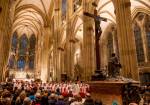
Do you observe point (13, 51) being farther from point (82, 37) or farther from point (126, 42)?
point (126, 42)

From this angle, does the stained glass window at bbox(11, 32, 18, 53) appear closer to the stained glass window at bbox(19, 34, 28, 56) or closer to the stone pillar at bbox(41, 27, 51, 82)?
the stained glass window at bbox(19, 34, 28, 56)

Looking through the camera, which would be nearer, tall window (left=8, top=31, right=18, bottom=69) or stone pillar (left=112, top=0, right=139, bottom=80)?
stone pillar (left=112, top=0, right=139, bottom=80)

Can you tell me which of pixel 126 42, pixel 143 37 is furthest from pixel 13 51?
pixel 126 42

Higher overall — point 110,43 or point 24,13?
point 24,13

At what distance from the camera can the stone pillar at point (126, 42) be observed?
378 inches

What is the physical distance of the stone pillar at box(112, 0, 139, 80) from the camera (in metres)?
9.61

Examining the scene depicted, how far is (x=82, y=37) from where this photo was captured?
26.4 meters

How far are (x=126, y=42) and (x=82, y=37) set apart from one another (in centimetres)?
1646

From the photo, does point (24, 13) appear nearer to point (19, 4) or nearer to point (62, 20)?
point (19, 4)

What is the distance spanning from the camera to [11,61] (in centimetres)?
4109

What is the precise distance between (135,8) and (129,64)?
11675mm

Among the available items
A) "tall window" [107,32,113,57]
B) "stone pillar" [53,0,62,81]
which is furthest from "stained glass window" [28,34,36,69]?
"tall window" [107,32,113,57]

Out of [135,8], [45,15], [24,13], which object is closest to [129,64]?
[135,8]

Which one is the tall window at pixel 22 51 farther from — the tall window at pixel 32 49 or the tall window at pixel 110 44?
the tall window at pixel 110 44
